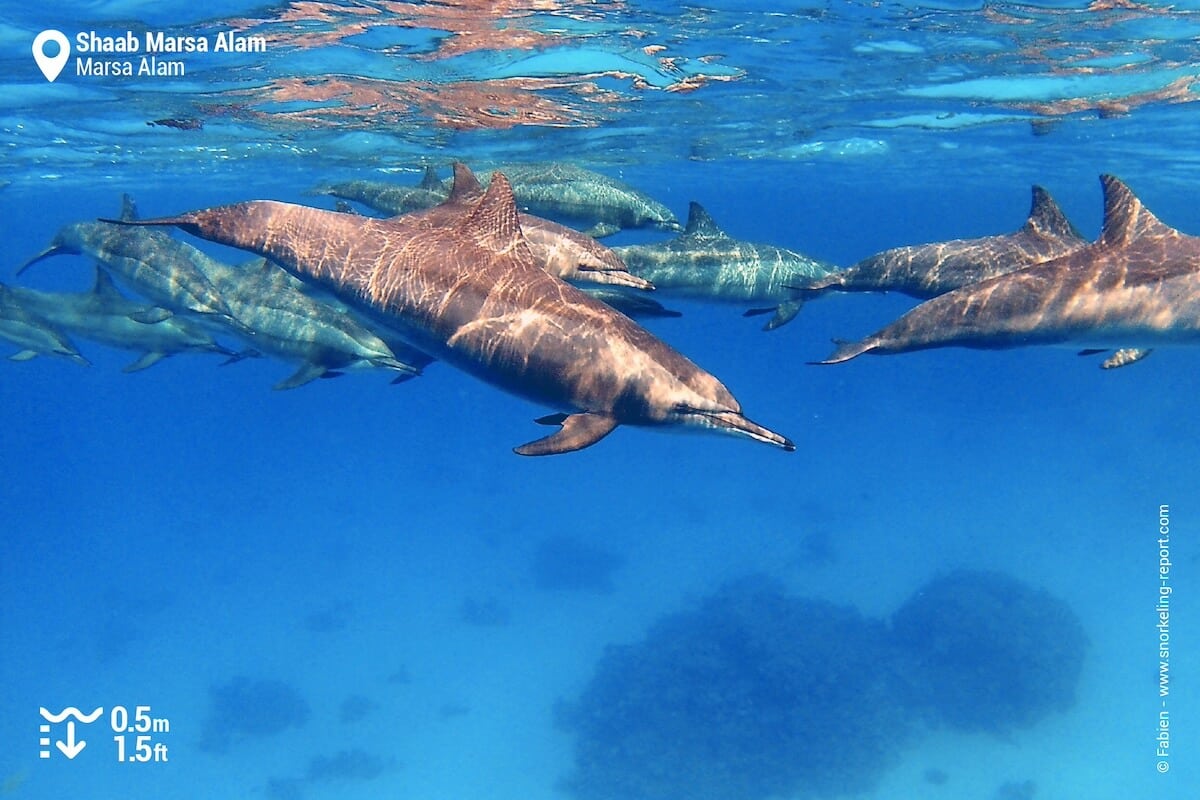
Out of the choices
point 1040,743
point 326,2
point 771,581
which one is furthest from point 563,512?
point 326,2

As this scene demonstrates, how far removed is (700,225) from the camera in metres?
13.7

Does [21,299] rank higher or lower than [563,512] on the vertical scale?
higher

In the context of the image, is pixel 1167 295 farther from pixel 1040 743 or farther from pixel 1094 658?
pixel 1094 658

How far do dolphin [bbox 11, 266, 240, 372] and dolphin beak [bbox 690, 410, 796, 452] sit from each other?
36.5ft

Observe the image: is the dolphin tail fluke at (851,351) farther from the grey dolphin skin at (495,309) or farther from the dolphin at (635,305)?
the dolphin at (635,305)

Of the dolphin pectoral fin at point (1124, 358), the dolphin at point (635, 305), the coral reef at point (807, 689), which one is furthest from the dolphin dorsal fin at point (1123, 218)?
the coral reef at point (807, 689)

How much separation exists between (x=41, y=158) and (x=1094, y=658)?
127 feet

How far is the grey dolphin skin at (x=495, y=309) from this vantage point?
6.76m

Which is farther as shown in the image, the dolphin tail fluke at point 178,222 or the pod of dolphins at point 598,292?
the pod of dolphins at point 598,292

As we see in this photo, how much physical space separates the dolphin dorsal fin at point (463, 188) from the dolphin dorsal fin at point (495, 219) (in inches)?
16.5

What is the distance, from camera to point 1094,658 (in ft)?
84.8

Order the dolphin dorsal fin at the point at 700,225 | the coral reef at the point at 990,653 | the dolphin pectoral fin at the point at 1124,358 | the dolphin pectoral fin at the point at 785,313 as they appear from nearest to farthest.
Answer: the dolphin pectoral fin at the point at 1124,358 → the dolphin pectoral fin at the point at 785,313 → the dolphin dorsal fin at the point at 700,225 → the coral reef at the point at 990,653

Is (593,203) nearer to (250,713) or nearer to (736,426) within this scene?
(736,426)

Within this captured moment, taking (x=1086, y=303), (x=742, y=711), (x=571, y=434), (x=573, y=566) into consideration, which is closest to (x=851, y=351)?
(x=1086, y=303)
